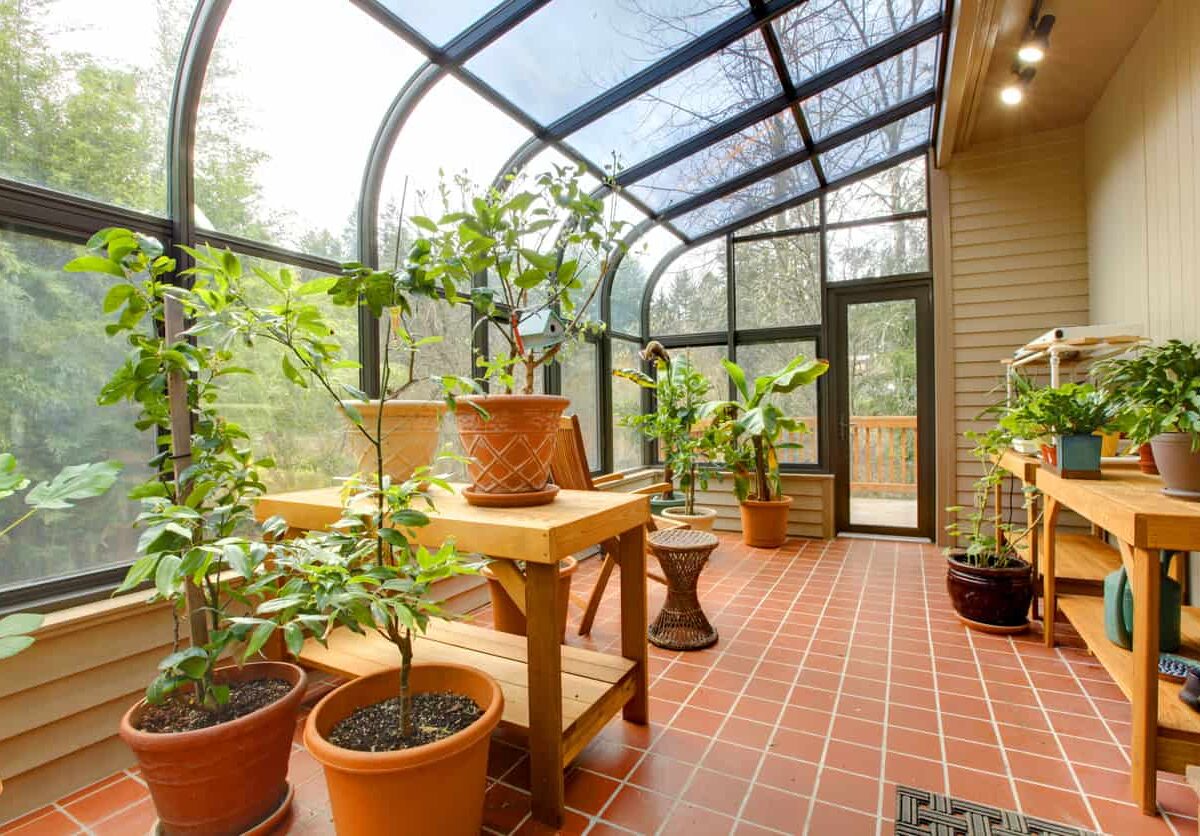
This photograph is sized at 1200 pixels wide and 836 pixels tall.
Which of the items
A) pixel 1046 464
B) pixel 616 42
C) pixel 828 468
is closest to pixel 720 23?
pixel 616 42

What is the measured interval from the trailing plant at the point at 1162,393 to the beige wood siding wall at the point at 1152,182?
1.27m

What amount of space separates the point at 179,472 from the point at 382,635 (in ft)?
2.39

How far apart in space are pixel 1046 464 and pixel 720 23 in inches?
99.2

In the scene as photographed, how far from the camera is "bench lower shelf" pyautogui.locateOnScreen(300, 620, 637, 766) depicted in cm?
156

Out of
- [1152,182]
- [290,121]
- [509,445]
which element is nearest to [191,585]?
[509,445]

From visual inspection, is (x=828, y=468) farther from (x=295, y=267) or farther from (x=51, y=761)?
(x=51, y=761)

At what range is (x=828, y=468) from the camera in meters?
4.74

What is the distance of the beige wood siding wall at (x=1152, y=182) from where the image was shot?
2422mm

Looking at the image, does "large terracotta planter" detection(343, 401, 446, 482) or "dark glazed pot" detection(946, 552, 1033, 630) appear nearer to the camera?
"large terracotta planter" detection(343, 401, 446, 482)

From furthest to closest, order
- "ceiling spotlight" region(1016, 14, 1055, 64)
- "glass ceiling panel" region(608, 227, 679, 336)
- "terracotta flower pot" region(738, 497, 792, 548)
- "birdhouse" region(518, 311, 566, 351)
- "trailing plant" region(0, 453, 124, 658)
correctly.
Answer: "glass ceiling panel" region(608, 227, 679, 336), "terracotta flower pot" region(738, 497, 792, 548), "ceiling spotlight" region(1016, 14, 1055, 64), "birdhouse" region(518, 311, 566, 351), "trailing plant" region(0, 453, 124, 658)

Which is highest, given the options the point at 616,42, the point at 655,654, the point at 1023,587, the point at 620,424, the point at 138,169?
the point at 616,42

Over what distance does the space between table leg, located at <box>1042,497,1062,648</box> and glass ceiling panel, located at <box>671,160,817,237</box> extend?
301 cm

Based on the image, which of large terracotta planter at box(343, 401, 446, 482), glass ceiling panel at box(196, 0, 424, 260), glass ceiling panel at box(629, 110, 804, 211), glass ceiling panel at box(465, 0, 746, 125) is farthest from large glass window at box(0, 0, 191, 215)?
glass ceiling panel at box(629, 110, 804, 211)

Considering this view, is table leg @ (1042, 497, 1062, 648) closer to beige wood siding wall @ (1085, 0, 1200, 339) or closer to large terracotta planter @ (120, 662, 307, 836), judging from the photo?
beige wood siding wall @ (1085, 0, 1200, 339)
